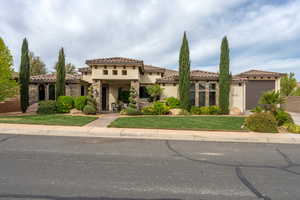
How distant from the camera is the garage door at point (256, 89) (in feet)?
64.2

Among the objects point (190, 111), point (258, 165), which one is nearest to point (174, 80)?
point (190, 111)

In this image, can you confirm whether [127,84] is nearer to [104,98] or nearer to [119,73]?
[119,73]

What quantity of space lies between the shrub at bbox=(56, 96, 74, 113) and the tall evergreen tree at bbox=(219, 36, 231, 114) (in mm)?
14131

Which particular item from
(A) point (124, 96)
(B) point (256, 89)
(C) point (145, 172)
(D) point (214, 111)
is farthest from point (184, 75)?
(C) point (145, 172)

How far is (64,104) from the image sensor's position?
48.1ft

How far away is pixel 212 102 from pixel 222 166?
1296cm

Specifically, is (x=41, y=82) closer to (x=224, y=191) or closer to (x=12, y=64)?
(x=12, y=64)

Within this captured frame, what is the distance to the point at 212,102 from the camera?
53.9 ft

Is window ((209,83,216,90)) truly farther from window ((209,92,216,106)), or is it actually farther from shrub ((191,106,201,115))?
shrub ((191,106,201,115))

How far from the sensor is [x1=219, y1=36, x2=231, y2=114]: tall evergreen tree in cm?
1501

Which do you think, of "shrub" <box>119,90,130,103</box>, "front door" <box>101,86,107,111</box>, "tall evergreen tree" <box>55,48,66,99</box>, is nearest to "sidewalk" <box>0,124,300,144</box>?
"tall evergreen tree" <box>55,48,66,99</box>

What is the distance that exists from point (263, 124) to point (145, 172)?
26.1 feet

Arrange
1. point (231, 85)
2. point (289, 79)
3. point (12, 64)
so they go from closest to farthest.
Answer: point (12, 64), point (231, 85), point (289, 79)

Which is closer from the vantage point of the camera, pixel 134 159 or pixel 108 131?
pixel 134 159
